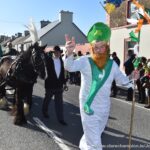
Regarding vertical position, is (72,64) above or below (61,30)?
below

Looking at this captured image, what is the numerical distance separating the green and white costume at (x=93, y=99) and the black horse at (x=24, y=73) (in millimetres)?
3423

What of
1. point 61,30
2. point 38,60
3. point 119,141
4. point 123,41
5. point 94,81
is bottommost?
point 119,141

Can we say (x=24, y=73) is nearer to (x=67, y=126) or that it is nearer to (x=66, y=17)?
(x=67, y=126)

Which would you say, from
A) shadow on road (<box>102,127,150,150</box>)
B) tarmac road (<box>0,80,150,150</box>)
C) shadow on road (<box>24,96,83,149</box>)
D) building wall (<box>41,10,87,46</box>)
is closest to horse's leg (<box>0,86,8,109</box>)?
tarmac road (<box>0,80,150,150</box>)

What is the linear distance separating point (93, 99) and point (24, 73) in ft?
13.9

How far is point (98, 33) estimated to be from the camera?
5258mm

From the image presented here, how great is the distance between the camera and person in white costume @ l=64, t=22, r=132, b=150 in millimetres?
5152

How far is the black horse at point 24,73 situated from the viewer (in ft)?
28.5

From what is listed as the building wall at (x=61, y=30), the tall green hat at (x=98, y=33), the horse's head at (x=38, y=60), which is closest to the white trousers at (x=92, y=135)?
the tall green hat at (x=98, y=33)

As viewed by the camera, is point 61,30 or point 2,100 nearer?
point 2,100

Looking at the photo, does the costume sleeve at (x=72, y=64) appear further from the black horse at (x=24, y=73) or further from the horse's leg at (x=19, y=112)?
the horse's leg at (x=19, y=112)

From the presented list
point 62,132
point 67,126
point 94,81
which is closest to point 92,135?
point 94,81

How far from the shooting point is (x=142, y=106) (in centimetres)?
1267

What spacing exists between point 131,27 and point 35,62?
52.4 feet
